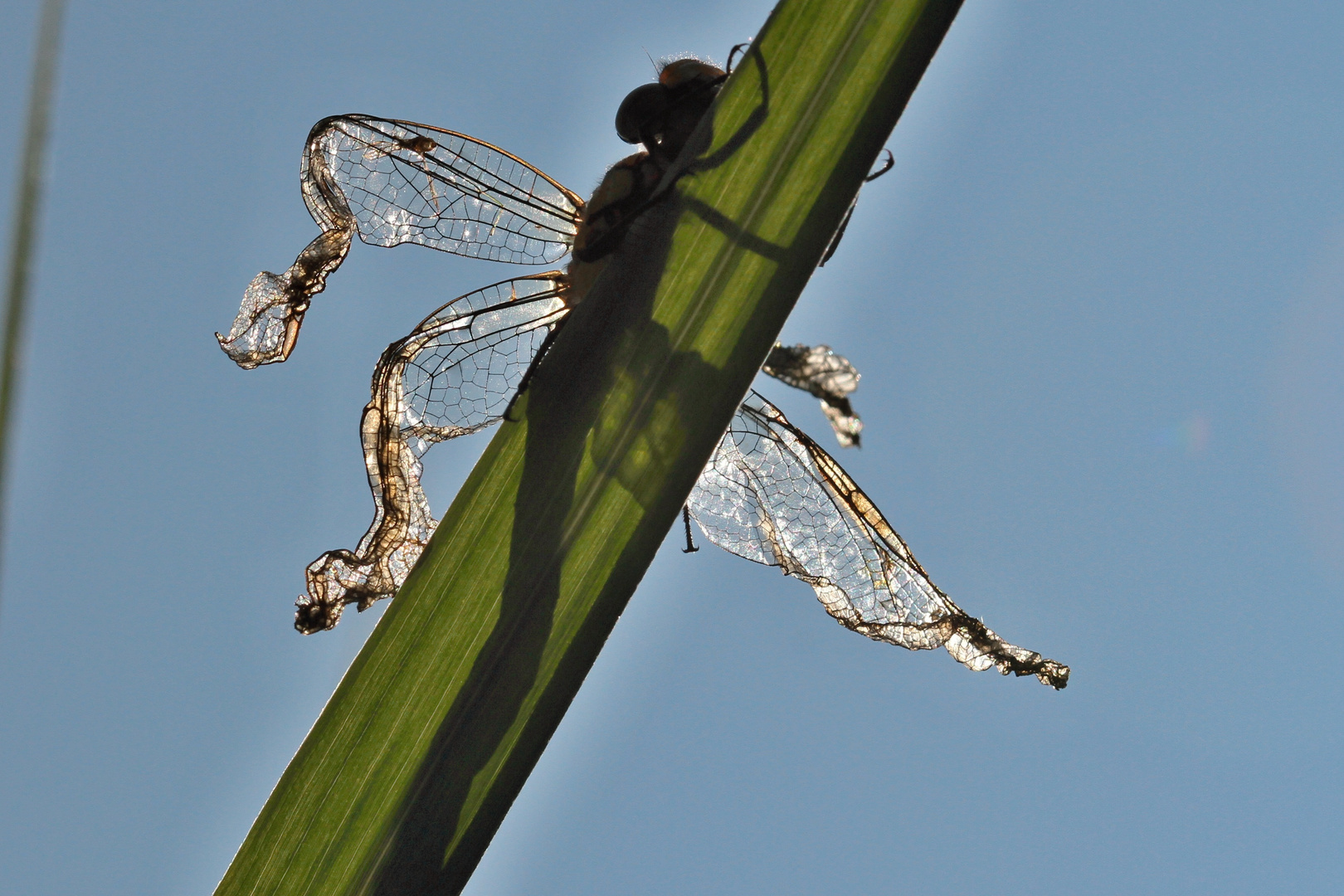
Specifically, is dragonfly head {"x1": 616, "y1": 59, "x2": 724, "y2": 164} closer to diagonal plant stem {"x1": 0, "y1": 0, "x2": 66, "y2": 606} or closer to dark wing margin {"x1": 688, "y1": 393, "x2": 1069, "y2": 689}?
dark wing margin {"x1": 688, "y1": 393, "x2": 1069, "y2": 689}

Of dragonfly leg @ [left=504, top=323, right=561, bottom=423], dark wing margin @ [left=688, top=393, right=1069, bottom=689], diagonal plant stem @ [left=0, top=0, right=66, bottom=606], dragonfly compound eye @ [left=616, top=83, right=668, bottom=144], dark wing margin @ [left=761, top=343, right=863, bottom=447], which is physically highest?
dragonfly compound eye @ [left=616, top=83, right=668, bottom=144]

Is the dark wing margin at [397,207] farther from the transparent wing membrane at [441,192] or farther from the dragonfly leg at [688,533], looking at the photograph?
the dragonfly leg at [688,533]

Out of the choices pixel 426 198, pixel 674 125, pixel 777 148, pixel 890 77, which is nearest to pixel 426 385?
pixel 426 198

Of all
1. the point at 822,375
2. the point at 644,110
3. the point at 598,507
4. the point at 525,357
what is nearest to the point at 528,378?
the point at 598,507

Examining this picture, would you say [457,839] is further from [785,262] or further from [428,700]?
[785,262]

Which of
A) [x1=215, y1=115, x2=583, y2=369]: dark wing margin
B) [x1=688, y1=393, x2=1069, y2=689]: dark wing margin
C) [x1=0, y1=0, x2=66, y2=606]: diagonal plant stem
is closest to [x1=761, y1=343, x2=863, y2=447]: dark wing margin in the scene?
[x1=688, y1=393, x2=1069, y2=689]: dark wing margin

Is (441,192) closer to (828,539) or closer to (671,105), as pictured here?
(671,105)

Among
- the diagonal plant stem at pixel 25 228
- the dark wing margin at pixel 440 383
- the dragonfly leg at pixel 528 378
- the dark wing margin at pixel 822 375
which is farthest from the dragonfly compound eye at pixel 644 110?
the diagonal plant stem at pixel 25 228

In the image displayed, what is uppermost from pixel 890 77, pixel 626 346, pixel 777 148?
pixel 890 77

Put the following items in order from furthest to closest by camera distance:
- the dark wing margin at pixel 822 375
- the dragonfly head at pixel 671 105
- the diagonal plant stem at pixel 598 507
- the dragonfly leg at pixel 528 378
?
the dragonfly head at pixel 671 105
the dark wing margin at pixel 822 375
the dragonfly leg at pixel 528 378
the diagonal plant stem at pixel 598 507
